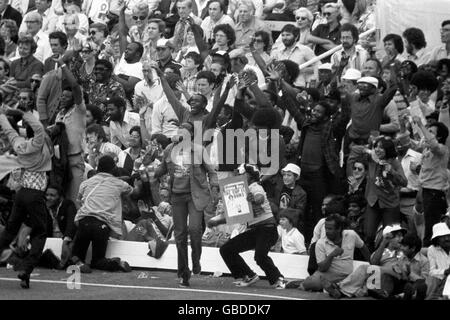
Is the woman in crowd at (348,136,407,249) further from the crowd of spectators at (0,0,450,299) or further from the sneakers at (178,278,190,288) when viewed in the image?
→ the sneakers at (178,278,190,288)

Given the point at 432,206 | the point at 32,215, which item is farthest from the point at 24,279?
the point at 432,206

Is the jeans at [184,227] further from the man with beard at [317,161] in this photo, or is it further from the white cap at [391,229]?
the white cap at [391,229]

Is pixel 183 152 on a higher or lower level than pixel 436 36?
lower

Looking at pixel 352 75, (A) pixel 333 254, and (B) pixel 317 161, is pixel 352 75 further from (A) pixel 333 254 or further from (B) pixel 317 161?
(A) pixel 333 254

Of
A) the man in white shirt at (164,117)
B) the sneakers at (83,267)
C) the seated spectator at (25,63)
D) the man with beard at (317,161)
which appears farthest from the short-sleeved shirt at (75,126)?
the man with beard at (317,161)

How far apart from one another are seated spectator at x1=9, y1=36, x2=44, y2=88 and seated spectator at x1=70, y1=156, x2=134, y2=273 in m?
3.97

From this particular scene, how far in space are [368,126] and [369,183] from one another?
1092 millimetres

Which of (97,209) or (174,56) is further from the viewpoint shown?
(174,56)

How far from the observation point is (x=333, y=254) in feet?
57.7

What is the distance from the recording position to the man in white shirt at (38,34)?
24641 mm

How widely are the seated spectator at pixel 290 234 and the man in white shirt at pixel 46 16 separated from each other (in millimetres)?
8023

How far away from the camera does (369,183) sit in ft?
61.1
